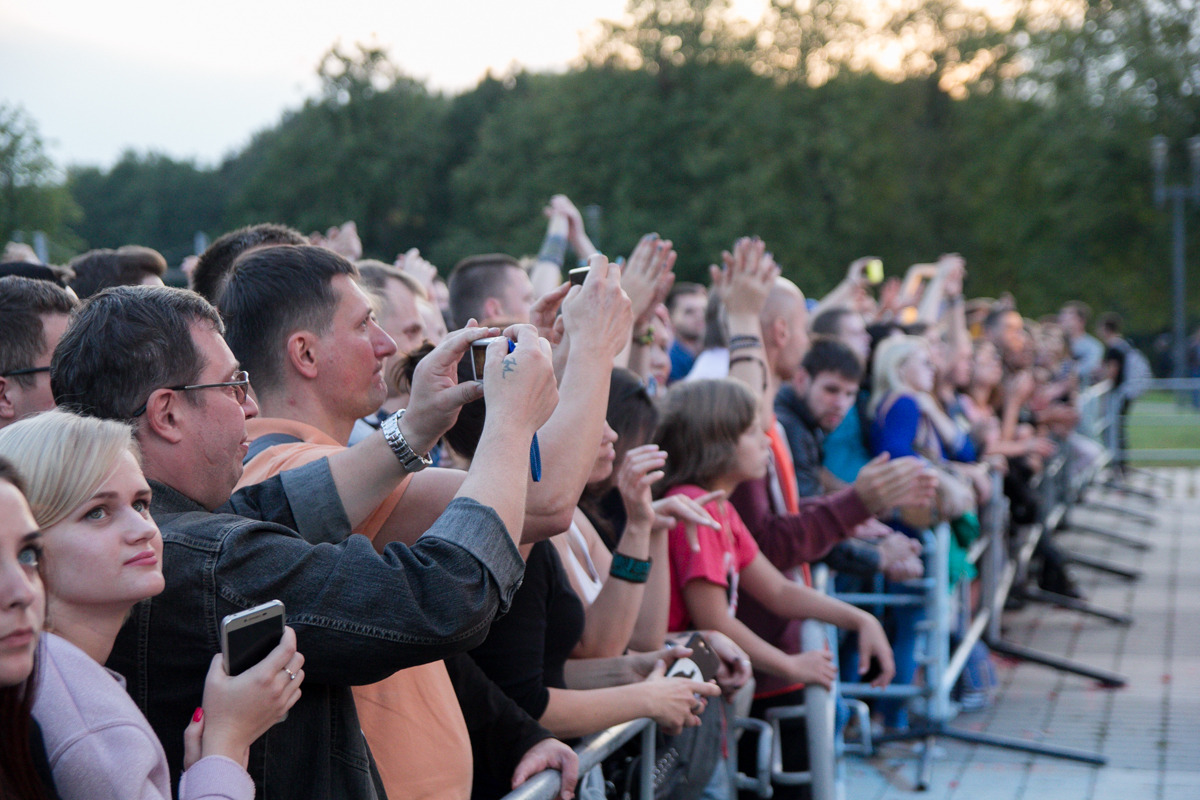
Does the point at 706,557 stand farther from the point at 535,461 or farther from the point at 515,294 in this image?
the point at 515,294

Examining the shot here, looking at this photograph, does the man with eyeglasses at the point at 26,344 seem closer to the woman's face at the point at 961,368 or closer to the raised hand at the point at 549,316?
the raised hand at the point at 549,316

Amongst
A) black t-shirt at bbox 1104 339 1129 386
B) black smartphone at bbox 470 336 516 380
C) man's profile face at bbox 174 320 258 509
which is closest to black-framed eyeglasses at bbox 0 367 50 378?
man's profile face at bbox 174 320 258 509

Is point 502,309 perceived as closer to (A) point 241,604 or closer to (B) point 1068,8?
(A) point 241,604

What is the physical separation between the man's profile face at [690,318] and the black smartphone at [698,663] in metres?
5.13

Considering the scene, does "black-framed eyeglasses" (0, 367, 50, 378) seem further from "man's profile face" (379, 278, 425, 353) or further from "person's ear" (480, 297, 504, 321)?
"person's ear" (480, 297, 504, 321)

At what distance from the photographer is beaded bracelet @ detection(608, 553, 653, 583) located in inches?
113

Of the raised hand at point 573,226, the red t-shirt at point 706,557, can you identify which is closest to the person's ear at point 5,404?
the red t-shirt at point 706,557

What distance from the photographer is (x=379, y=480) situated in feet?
6.54

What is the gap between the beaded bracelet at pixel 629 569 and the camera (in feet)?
9.45

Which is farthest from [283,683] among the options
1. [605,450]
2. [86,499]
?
[605,450]

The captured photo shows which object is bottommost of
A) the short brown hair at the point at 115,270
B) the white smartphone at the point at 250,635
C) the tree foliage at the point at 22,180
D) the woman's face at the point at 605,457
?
the white smartphone at the point at 250,635

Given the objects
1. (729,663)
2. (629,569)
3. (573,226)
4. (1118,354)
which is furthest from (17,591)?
(1118,354)

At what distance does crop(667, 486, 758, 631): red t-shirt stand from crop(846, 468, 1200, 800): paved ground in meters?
2.14

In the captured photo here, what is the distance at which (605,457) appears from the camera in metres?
2.94
